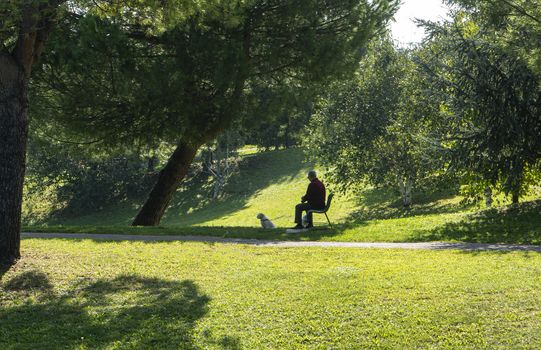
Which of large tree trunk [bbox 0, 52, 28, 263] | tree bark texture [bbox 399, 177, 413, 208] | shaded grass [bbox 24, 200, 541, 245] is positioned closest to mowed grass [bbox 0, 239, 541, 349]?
large tree trunk [bbox 0, 52, 28, 263]

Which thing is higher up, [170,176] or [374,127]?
[374,127]

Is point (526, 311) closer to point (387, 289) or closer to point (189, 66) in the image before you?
point (387, 289)

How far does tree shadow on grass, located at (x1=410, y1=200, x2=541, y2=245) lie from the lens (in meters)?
11.9

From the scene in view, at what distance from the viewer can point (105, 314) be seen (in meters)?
6.95

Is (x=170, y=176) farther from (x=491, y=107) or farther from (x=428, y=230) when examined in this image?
(x=491, y=107)

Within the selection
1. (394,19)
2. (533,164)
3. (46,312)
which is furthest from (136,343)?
(394,19)

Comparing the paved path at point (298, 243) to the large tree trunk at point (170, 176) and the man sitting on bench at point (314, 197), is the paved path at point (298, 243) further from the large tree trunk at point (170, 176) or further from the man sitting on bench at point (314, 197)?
the large tree trunk at point (170, 176)

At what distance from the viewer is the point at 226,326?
6559 millimetres

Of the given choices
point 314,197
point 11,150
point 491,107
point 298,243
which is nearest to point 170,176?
point 314,197

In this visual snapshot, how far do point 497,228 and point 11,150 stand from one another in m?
10.5

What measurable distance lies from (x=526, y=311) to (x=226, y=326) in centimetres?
369

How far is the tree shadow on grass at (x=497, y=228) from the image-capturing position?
39.1 feet

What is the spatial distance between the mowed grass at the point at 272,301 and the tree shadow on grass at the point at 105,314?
0.01 m

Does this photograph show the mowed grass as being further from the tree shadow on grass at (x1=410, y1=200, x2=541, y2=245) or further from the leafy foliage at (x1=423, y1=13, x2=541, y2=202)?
the leafy foliage at (x1=423, y1=13, x2=541, y2=202)
